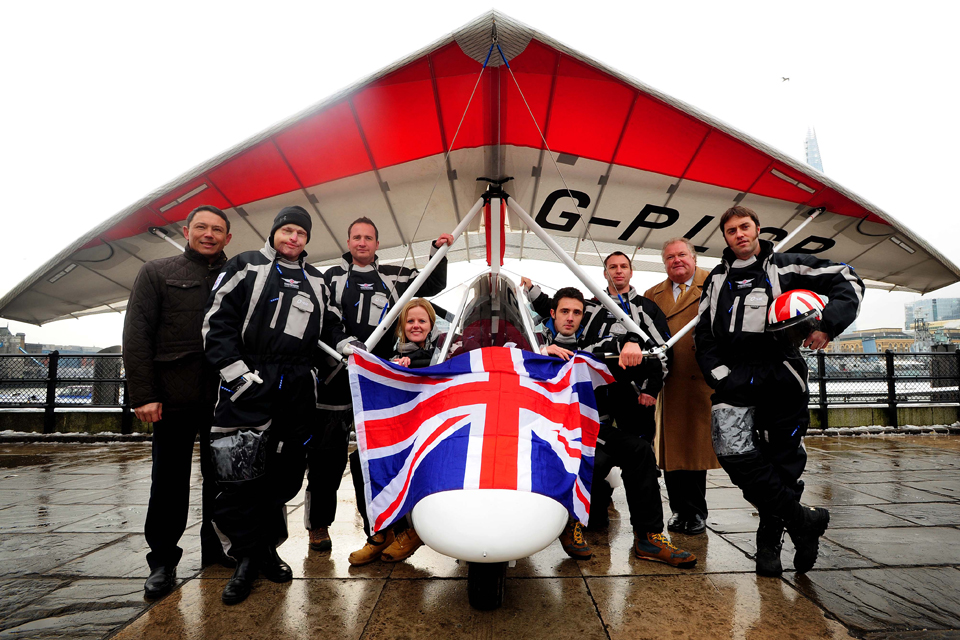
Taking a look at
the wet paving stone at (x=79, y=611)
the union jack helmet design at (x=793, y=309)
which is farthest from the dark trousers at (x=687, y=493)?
the wet paving stone at (x=79, y=611)

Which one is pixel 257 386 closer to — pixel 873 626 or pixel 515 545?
pixel 515 545

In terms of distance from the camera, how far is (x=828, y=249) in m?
5.75

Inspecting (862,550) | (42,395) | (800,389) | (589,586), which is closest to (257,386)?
(589,586)

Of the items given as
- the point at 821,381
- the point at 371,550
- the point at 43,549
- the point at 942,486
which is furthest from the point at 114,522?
the point at 821,381

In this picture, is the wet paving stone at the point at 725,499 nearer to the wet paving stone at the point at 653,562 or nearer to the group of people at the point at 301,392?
the wet paving stone at the point at 653,562

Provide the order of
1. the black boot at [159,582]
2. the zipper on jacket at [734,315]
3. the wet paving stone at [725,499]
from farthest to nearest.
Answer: the wet paving stone at [725,499] → the zipper on jacket at [734,315] → the black boot at [159,582]

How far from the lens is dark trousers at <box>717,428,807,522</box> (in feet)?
9.43

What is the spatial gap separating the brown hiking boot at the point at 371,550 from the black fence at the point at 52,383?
28.6 feet

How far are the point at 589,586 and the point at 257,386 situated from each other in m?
2.30

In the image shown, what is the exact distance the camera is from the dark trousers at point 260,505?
2.82 m

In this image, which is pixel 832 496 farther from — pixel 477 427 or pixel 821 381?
pixel 821 381

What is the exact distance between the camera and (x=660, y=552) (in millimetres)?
3084

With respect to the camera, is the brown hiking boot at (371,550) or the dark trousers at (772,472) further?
the brown hiking boot at (371,550)

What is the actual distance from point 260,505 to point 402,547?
94 cm
